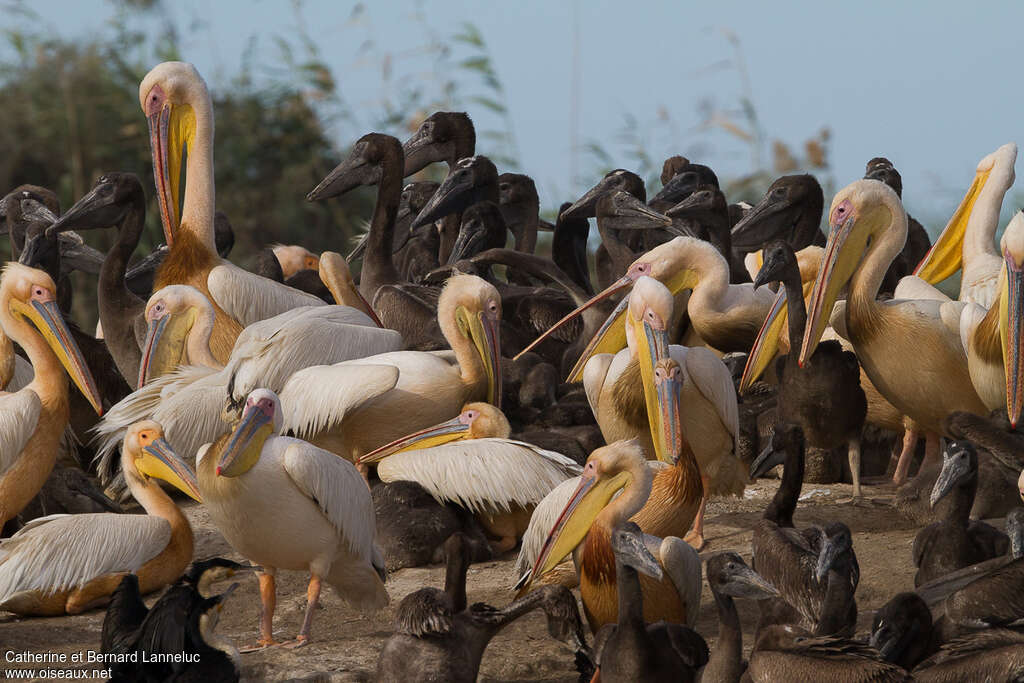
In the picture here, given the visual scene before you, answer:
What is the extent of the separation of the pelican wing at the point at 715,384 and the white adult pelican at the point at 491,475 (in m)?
0.48

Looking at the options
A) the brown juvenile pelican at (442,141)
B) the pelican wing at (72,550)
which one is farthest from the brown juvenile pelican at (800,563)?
the brown juvenile pelican at (442,141)

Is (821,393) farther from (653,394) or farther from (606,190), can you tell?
(606,190)

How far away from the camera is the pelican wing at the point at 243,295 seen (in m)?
6.62

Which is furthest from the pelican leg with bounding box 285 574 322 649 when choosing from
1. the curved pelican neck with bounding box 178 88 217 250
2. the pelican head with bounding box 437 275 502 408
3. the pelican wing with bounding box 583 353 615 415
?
the curved pelican neck with bounding box 178 88 217 250

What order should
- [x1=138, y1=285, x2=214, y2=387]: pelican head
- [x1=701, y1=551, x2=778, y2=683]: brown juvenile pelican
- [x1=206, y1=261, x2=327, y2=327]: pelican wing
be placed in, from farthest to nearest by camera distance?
[x1=206, y1=261, x2=327, y2=327]: pelican wing < [x1=138, y1=285, x2=214, y2=387]: pelican head < [x1=701, y1=551, x2=778, y2=683]: brown juvenile pelican

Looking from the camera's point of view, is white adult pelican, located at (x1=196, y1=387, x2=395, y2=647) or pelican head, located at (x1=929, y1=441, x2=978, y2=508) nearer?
white adult pelican, located at (x1=196, y1=387, x2=395, y2=647)

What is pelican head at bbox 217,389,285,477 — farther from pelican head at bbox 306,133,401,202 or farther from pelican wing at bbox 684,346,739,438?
pelican head at bbox 306,133,401,202

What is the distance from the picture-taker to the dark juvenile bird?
5773mm

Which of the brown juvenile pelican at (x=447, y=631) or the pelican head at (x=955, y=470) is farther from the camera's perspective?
the pelican head at (x=955, y=470)

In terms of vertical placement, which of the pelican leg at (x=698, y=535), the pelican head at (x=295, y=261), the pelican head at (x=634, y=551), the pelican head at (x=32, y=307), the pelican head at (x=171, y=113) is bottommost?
the pelican leg at (x=698, y=535)

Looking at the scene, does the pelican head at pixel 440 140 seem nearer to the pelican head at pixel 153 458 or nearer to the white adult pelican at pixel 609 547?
the pelican head at pixel 153 458

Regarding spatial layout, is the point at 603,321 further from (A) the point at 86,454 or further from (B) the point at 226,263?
(A) the point at 86,454

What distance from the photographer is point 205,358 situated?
6246mm

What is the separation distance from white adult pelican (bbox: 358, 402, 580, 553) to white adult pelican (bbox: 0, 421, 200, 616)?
2.38ft
